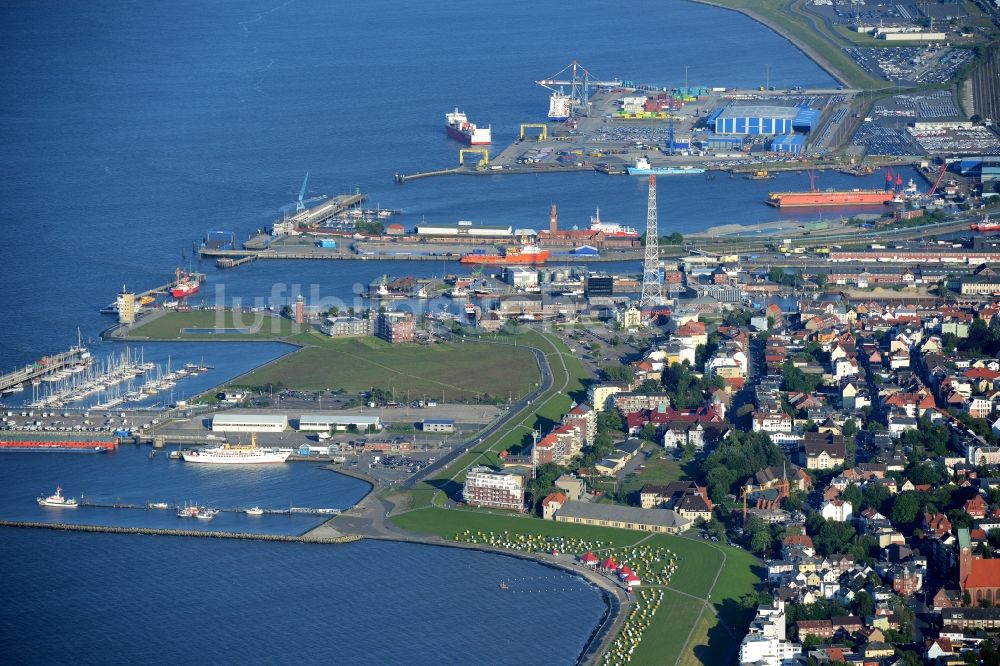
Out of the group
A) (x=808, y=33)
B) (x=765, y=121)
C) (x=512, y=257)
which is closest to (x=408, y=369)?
(x=512, y=257)

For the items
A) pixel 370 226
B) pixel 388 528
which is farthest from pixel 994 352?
pixel 370 226

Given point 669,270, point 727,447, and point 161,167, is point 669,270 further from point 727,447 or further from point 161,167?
point 161,167

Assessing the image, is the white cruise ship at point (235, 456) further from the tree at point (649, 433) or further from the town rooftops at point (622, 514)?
the tree at point (649, 433)

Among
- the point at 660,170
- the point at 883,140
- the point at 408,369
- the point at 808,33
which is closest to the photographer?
the point at 408,369

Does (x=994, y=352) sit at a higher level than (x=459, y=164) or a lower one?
lower

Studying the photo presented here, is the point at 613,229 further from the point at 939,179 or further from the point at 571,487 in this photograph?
the point at 571,487

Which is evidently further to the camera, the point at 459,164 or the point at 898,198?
the point at 459,164

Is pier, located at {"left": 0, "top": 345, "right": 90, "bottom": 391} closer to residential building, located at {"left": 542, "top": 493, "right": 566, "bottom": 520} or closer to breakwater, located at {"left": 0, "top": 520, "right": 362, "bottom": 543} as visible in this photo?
breakwater, located at {"left": 0, "top": 520, "right": 362, "bottom": 543}
